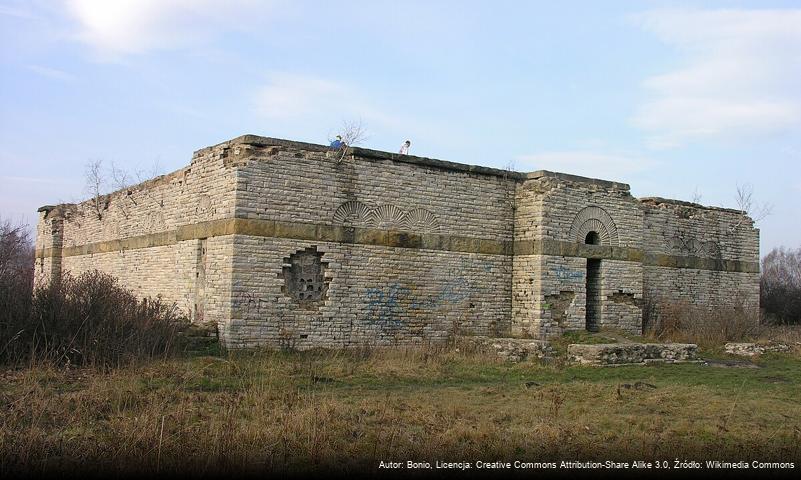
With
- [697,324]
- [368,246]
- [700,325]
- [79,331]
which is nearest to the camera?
[79,331]

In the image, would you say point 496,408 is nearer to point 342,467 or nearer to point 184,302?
point 342,467

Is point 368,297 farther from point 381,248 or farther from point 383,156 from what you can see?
point 383,156

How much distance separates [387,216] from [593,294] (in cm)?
549

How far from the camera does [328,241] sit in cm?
1440

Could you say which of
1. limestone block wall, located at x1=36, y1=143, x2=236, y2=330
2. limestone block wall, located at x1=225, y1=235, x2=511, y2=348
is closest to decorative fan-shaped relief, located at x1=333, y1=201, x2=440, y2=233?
limestone block wall, located at x1=225, y1=235, x2=511, y2=348

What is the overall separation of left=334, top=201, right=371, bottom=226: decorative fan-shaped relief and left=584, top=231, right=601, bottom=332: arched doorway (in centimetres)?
545

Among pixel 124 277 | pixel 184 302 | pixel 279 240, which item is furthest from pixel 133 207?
pixel 279 240

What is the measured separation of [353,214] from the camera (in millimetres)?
14758

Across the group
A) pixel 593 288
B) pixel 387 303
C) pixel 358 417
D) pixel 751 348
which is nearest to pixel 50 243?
pixel 387 303

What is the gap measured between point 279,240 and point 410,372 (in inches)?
151

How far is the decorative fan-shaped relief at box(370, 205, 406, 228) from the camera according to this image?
49.2ft

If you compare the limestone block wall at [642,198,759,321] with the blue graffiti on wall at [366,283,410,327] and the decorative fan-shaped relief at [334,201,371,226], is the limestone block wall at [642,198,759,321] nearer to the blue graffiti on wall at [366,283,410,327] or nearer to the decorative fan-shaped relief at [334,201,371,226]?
the blue graffiti on wall at [366,283,410,327]

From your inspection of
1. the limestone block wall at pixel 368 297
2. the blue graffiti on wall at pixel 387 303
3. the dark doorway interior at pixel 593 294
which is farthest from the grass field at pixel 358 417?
the dark doorway interior at pixel 593 294

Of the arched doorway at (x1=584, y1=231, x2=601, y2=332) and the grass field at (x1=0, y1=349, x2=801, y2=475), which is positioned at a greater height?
the arched doorway at (x1=584, y1=231, x2=601, y2=332)
